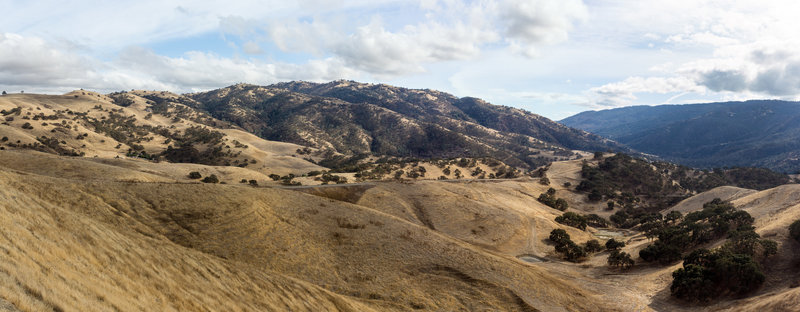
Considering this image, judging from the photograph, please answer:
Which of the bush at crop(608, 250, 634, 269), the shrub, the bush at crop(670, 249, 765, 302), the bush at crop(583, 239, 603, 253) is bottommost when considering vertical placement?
the shrub

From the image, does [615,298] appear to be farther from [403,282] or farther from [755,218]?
[755,218]

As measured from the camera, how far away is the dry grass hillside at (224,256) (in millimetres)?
12188

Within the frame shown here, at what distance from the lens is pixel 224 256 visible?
2803 centimetres

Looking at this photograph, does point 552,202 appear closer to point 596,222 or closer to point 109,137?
point 596,222

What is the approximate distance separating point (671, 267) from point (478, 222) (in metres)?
27.5

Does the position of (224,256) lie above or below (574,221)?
above

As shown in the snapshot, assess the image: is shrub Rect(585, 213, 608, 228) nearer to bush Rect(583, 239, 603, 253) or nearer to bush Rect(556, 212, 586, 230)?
bush Rect(556, 212, 586, 230)

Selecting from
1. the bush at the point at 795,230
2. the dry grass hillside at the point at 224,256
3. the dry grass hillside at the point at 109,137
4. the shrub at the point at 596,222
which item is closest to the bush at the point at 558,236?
the dry grass hillside at the point at 224,256

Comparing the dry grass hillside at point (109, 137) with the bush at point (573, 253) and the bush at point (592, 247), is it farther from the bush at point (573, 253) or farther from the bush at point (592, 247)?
the bush at point (592, 247)

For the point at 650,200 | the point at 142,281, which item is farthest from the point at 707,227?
the point at 650,200

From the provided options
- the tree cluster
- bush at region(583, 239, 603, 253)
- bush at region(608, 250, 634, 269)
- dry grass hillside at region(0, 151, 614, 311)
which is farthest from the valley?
the tree cluster

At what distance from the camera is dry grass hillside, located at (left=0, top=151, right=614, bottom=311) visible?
12.2 m

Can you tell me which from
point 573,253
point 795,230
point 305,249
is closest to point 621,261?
point 573,253

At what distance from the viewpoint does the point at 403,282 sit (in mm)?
29875
